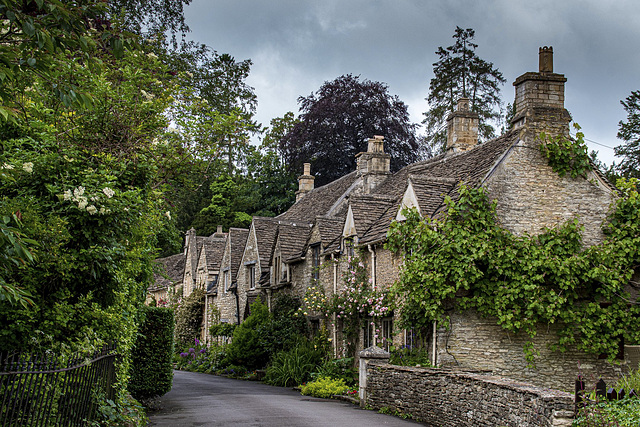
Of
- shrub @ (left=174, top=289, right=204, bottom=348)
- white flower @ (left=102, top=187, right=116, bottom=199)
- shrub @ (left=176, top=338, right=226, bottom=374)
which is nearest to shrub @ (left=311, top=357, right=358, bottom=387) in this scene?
shrub @ (left=176, top=338, right=226, bottom=374)

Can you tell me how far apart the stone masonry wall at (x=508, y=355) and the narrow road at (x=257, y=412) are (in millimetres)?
3198

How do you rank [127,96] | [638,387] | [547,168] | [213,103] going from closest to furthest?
1. [127,96]
2. [638,387]
3. [547,168]
4. [213,103]

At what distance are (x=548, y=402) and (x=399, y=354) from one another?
9.74 meters

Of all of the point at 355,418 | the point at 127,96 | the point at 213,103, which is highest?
the point at 213,103

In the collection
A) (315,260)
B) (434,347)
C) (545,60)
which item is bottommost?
(434,347)

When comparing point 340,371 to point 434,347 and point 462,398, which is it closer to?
point 434,347

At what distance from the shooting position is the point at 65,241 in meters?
8.30

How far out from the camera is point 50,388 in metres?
7.51

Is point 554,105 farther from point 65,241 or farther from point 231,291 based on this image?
point 231,291

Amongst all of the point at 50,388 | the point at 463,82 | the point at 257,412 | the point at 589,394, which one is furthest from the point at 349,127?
the point at 50,388

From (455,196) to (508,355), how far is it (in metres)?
4.78

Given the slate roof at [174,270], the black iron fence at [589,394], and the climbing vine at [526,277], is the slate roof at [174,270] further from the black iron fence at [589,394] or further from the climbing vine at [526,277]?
the black iron fence at [589,394]

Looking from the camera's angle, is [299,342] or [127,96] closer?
[127,96]

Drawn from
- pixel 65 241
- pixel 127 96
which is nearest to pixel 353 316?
pixel 127 96
